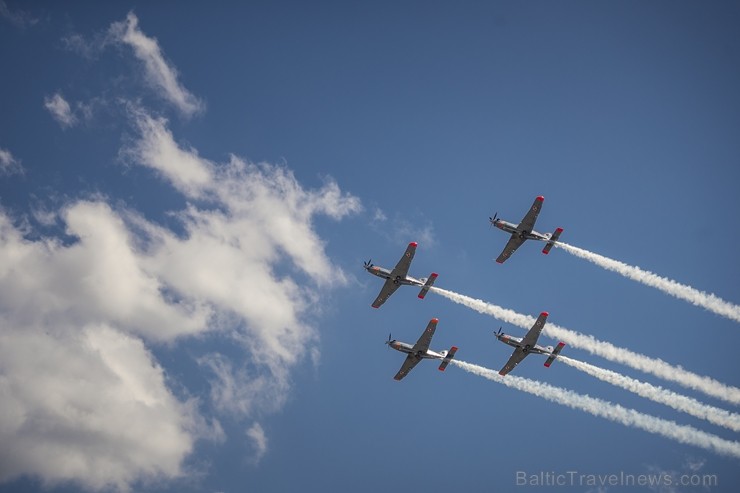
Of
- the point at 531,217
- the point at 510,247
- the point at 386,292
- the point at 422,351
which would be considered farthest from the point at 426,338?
the point at 531,217

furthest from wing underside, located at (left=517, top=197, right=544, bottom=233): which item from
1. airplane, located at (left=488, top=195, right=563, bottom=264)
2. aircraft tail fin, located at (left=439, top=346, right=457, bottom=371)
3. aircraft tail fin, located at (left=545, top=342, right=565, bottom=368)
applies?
aircraft tail fin, located at (left=439, top=346, right=457, bottom=371)

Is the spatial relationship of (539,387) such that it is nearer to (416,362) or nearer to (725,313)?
(416,362)

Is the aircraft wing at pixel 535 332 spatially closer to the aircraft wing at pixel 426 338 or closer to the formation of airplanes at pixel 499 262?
the formation of airplanes at pixel 499 262

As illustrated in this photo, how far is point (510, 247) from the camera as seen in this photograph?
9156cm

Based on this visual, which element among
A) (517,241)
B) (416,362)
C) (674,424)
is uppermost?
(517,241)

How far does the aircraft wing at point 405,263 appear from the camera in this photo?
84.9 meters

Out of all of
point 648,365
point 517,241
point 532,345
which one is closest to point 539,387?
point 532,345

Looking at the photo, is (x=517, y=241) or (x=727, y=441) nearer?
(x=727, y=441)

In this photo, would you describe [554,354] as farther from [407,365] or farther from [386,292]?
[386,292]

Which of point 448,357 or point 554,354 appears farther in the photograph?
point 448,357

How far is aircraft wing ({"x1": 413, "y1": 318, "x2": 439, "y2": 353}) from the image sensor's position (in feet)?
292

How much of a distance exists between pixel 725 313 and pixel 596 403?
62.9 feet

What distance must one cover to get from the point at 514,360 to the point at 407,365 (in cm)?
1432

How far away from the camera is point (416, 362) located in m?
92.3
